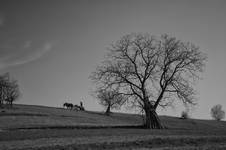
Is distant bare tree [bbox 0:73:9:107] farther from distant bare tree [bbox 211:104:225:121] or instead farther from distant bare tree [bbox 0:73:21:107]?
distant bare tree [bbox 211:104:225:121]

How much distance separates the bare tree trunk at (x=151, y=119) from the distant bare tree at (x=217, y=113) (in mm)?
92179

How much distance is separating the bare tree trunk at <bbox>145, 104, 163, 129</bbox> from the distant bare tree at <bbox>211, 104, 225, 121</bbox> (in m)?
92.2

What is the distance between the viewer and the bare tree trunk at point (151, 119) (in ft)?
98.5

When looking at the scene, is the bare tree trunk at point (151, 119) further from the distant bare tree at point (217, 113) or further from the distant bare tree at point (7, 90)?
the distant bare tree at point (217, 113)

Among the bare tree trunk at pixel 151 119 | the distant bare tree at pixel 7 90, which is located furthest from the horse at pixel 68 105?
the bare tree trunk at pixel 151 119

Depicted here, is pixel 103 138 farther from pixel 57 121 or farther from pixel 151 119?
pixel 57 121

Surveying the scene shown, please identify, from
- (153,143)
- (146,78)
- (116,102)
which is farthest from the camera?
(146,78)

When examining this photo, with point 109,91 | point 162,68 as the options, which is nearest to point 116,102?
point 109,91

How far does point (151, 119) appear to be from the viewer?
30.6 m

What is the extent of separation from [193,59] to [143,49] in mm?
8270

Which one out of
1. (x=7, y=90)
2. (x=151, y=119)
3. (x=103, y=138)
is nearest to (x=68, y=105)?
(x=7, y=90)

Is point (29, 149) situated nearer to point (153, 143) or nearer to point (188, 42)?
point (153, 143)

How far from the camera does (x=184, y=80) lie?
100 feet

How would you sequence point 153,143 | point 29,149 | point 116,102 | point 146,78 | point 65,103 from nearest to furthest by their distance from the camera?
point 29,149
point 153,143
point 116,102
point 146,78
point 65,103
